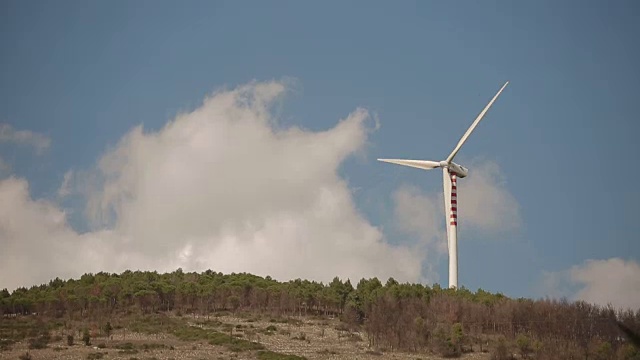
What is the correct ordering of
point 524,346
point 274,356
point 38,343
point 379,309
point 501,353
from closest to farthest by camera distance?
point 274,356 < point 501,353 < point 38,343 < point 524,346 < point 379,309

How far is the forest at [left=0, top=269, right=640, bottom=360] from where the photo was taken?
82875 mm

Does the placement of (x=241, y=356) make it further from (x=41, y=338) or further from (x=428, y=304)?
(x=428, y=304)

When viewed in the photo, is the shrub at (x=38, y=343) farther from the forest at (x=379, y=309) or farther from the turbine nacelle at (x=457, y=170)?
the turbine nacelle at (x=457, y=170)

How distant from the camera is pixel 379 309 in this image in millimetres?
97625

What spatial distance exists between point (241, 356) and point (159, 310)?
53345 mm

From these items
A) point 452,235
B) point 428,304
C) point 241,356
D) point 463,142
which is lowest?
point 241,356

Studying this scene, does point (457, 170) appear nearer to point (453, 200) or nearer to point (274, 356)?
point (453, 200)

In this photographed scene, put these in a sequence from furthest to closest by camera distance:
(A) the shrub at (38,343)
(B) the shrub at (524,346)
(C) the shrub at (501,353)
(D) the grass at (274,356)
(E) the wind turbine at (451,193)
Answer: (E) the wind turbine at (451,193) < (B) the shrub at (524,346) < (C) the shrub at (501,353) < (A) the shrub at (38,343) < (D) the grass at (274,356)

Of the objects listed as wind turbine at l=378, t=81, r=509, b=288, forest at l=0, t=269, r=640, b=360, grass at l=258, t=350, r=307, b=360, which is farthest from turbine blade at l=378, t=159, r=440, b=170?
grass at l=258, t=350, r=307, b=360

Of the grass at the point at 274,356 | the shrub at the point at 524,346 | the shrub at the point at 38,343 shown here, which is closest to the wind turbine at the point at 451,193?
the shrub at the point at 524,346

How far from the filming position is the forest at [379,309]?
8288cm

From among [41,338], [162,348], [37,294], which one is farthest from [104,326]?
[37,294]

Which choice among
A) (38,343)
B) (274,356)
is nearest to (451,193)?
(274,356)

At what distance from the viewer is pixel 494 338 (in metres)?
91.5
